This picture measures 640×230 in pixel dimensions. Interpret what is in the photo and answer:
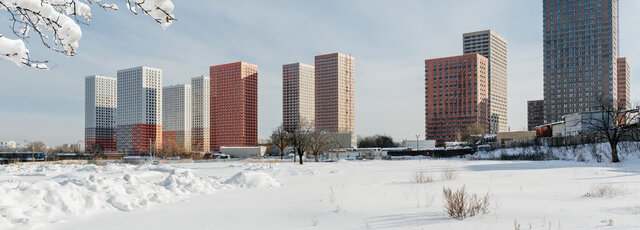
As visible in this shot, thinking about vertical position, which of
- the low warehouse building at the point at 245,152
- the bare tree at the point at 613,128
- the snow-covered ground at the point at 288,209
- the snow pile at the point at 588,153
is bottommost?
the low warehouse building at the point at 245,152

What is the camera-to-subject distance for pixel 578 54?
634 feet

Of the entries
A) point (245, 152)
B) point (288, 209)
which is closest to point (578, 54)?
point (245, 152)

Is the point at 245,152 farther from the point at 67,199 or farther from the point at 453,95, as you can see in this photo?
the point at 67,199

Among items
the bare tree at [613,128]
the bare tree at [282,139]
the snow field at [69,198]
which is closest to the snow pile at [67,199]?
the snow field at [69,198]

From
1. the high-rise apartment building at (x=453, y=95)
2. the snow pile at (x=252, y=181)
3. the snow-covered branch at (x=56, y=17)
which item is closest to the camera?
the snow-covered branch at (x=56, y=17)

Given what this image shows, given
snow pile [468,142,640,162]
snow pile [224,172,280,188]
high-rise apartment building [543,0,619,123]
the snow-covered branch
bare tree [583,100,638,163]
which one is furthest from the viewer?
high-rise apartment building [543,0,619,123]

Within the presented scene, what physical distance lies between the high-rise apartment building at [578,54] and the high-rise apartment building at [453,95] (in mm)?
32331

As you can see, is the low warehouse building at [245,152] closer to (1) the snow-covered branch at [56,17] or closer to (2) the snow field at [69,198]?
(2) the snow field at [69,198]

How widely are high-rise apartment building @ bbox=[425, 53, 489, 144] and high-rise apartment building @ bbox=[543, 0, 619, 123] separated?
32.3 m

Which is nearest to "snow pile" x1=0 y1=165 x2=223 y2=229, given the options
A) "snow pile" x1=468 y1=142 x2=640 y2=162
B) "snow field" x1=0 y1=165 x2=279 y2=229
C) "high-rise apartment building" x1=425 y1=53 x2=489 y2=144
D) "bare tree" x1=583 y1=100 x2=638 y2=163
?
"snow field" x1=0 y1=165 x2=279 y2=229

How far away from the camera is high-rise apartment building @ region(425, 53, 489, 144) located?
19000 centimetres

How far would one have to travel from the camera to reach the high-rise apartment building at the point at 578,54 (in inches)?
7436

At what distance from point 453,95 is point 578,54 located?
193ft

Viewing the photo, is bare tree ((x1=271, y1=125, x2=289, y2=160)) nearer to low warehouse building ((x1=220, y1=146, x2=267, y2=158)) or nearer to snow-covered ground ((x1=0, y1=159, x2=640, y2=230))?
snow-covered ground ((x1=0, y1=159, x2=640, y2=230))
